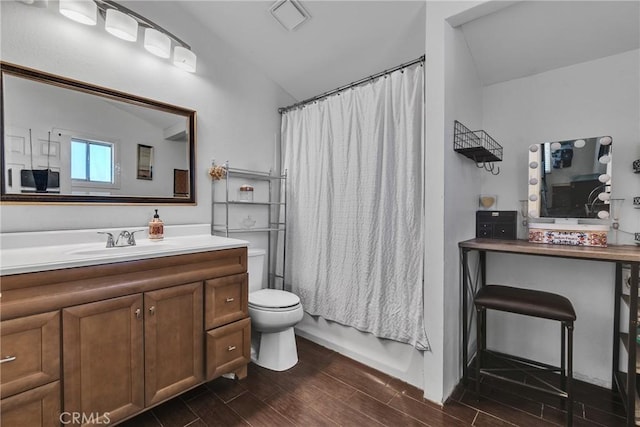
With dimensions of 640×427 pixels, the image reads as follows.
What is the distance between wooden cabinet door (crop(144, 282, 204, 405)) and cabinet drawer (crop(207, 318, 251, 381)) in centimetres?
5

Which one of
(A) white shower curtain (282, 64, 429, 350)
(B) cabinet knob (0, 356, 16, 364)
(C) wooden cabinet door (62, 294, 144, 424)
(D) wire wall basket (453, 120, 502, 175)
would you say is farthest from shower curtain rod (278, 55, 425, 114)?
(B) cabinet knob (0, 356, 16, 364)

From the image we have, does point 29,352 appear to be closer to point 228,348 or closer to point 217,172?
point 228,348

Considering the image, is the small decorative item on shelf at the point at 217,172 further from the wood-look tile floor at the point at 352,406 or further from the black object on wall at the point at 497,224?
the black object on wall at the point at 497,224

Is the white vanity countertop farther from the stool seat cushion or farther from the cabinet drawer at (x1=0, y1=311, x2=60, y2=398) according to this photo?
the stool seat cushion

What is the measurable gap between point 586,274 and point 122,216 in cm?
304

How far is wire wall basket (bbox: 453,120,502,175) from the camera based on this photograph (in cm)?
173

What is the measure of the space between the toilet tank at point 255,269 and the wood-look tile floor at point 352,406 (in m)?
0.62

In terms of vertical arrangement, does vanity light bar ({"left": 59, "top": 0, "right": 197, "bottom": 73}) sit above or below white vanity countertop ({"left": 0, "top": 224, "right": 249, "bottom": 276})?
above

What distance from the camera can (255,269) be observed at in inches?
88.4

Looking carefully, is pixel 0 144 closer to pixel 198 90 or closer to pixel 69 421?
pixel 198 90

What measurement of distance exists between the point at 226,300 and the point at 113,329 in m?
0.57

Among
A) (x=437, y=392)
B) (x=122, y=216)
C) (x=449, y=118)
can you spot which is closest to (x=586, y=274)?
(x=437, y=392)

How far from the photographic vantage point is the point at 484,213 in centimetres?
209

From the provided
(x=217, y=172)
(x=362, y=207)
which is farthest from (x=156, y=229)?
(x=362, y=207)
